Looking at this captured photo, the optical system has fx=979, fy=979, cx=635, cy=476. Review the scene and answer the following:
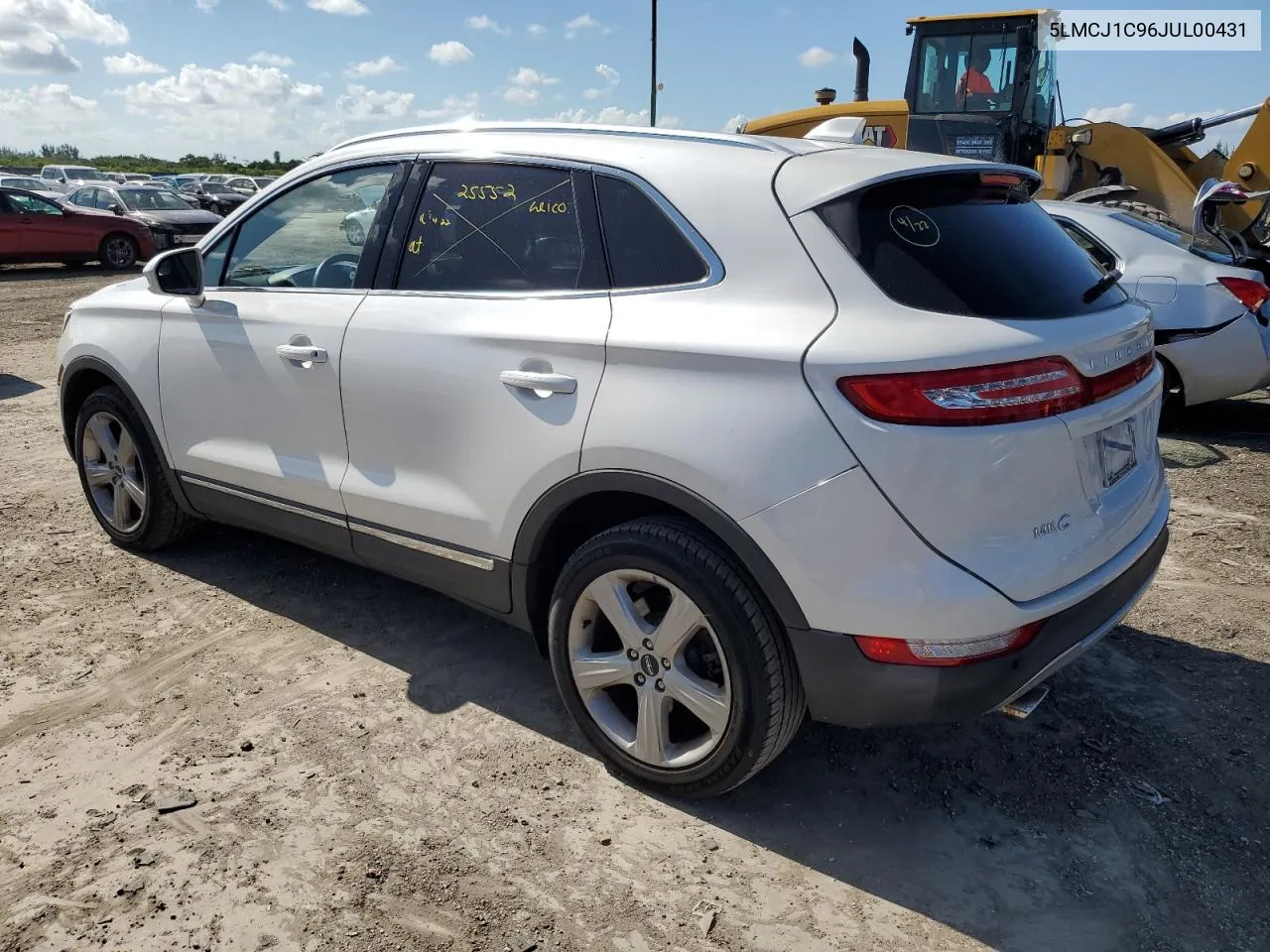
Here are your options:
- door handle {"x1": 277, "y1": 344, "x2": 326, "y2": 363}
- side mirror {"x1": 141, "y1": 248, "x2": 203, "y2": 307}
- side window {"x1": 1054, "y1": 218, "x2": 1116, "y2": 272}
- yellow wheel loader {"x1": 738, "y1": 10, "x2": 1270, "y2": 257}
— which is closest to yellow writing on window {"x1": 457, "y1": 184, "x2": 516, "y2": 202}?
door handle {"x1": 277, "y1": 344, "x2": 326, "y2": 363}

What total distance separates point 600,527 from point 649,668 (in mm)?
486

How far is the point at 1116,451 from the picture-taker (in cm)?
262

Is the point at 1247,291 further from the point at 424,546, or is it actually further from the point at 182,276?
the point at 182,276

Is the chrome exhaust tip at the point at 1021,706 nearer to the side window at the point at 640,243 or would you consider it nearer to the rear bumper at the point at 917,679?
the rear bumper at the point at 917,679

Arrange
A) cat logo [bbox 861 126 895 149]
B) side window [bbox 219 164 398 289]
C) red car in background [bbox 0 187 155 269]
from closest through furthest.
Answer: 1. side window [bbox 219 164 398 289]
2. cat logo [bbox 861 126 895 149]
3. red car in background [bbox 0 187 155 269]

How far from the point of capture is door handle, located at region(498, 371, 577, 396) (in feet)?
9.05

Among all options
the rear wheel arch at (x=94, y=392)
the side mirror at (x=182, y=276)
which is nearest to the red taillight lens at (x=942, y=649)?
the side mirror at (x=182, y=276)

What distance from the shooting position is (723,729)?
2.63 metres

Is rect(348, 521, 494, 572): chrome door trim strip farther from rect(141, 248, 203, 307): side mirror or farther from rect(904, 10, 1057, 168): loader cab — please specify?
rect(904, 10, 1057, 168): loader cab

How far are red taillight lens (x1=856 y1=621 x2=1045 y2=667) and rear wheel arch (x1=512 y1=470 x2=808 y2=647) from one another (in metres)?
0.18

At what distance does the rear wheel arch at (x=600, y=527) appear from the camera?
2.44 m

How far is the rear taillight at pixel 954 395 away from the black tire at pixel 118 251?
20.1 metres

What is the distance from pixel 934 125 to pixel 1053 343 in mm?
9581

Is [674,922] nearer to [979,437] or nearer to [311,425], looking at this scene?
[979,437]
